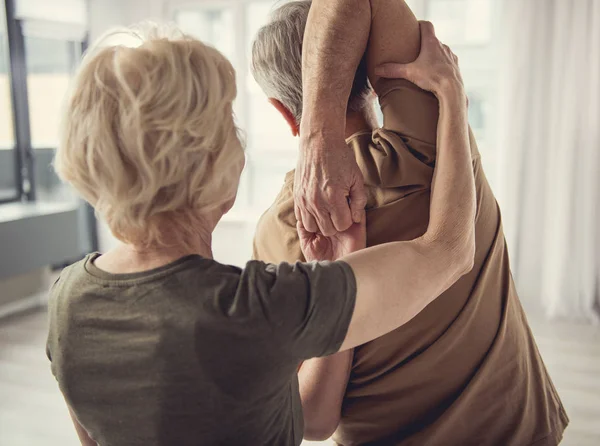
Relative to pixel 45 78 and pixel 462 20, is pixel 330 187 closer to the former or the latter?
pixel 462 20

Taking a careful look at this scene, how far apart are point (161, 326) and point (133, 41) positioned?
0.37 m

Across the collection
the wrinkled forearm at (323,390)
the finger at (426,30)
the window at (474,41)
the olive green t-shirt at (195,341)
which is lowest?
the wrinkled forearm at (323,390)

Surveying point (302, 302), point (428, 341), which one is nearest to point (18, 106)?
point (428, 341)

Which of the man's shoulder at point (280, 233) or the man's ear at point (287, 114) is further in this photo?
the man's ear at point (287, 114)

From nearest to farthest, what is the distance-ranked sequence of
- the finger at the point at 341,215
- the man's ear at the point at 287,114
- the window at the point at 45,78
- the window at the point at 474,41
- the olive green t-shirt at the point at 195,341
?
the olive green t-shirt at the point at 195,341 < the finger at the point at 341,215 < the man's ear at the point at 287,114 < the window at the point at 474,41 < the window at the point at 45,78

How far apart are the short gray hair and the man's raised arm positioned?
0.28ft

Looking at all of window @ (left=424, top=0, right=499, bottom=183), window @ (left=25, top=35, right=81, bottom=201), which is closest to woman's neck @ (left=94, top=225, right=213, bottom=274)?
window @ (left=424, top=0, right=499, bottom=183)

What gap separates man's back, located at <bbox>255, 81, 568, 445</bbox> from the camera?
927mm

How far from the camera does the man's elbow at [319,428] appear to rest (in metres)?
0.99

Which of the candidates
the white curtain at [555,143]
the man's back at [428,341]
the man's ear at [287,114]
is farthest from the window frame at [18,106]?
the man's back at [428,341]

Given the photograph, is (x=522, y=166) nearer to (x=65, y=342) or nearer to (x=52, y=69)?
(x=65, y=342)

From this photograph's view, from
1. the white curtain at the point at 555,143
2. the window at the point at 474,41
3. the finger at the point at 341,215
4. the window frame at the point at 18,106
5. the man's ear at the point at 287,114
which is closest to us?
the finger at the point at 341,215

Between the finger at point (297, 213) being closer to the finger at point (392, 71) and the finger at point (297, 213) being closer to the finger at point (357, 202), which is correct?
the finger at point (357, 202)

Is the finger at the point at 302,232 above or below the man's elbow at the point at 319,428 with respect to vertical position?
above
